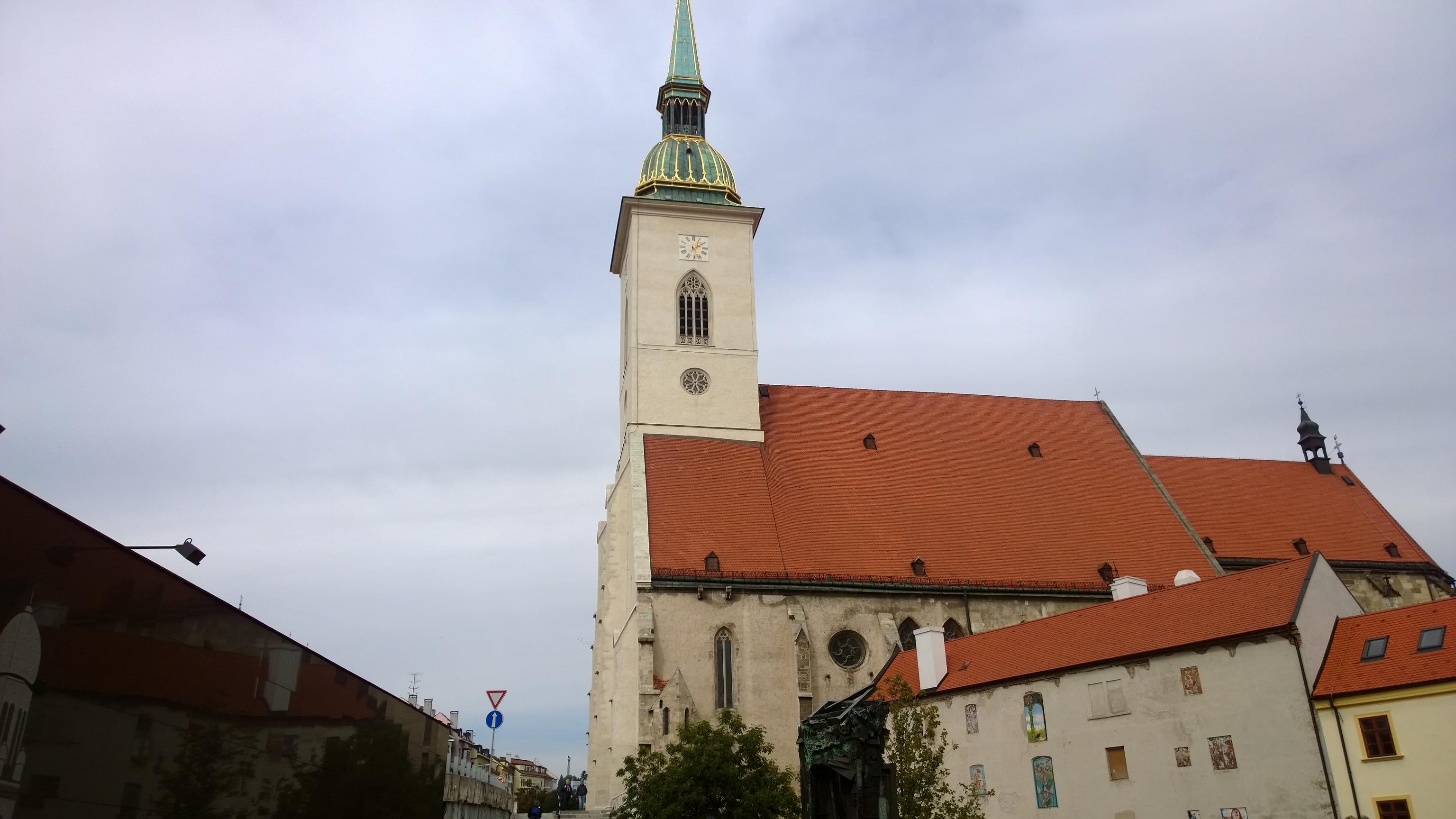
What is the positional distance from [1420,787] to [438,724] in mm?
18840

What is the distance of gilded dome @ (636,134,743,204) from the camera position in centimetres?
3575

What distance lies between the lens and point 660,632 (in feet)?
89.1

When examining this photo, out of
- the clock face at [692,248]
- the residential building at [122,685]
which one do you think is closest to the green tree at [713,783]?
the residential building at [122,685]

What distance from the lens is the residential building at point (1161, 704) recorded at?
64.4 ft

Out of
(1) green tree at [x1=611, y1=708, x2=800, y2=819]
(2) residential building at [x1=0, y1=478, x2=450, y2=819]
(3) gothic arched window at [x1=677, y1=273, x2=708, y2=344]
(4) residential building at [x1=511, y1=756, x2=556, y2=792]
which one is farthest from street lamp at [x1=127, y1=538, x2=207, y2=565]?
(4) residential building at [x1=511, y1=756, x2=556, y2=792]

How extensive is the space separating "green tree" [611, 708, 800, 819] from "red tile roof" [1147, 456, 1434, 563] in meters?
18.1

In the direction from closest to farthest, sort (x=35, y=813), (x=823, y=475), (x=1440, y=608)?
(x=35, y=813) → (x=1440, y=608) → (x=823, y=475)

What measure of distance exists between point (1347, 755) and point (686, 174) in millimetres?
24978

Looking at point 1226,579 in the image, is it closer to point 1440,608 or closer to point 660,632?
point 1440,608

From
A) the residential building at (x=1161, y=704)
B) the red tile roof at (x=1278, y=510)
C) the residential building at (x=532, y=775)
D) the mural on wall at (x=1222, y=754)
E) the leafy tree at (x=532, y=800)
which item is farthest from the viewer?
the residential building at (x=532, y=775)

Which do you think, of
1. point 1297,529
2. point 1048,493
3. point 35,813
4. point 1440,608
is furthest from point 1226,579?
point 35,813

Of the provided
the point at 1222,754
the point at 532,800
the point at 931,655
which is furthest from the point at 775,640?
the point at 532,800

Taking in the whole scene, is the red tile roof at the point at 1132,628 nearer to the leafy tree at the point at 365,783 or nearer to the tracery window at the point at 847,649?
the tracery window at the point at 847,649

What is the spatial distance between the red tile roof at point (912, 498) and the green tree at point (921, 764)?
5186 millimetres
